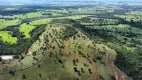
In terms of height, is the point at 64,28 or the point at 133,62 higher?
the point at 64,28

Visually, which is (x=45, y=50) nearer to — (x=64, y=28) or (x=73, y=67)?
(x=73, y=67)

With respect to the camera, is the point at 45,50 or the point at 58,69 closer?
the point at 58,69

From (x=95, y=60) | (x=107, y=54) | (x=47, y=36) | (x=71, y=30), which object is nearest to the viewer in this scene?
(x=95, y=60)

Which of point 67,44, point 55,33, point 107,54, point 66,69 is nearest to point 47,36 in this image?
point 55,33

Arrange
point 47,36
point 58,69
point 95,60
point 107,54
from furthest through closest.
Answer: point 47,36 → point 107,54 → point 95,60 → point 58,69

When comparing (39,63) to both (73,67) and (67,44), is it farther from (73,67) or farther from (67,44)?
(67,44)

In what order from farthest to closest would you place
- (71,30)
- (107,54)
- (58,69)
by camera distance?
(71,30) → (107,54) → (58,69)

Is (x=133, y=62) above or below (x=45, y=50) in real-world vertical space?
below

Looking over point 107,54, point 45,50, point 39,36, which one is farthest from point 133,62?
point 39,36

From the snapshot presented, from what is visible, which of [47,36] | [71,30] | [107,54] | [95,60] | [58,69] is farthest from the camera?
[71,30]
